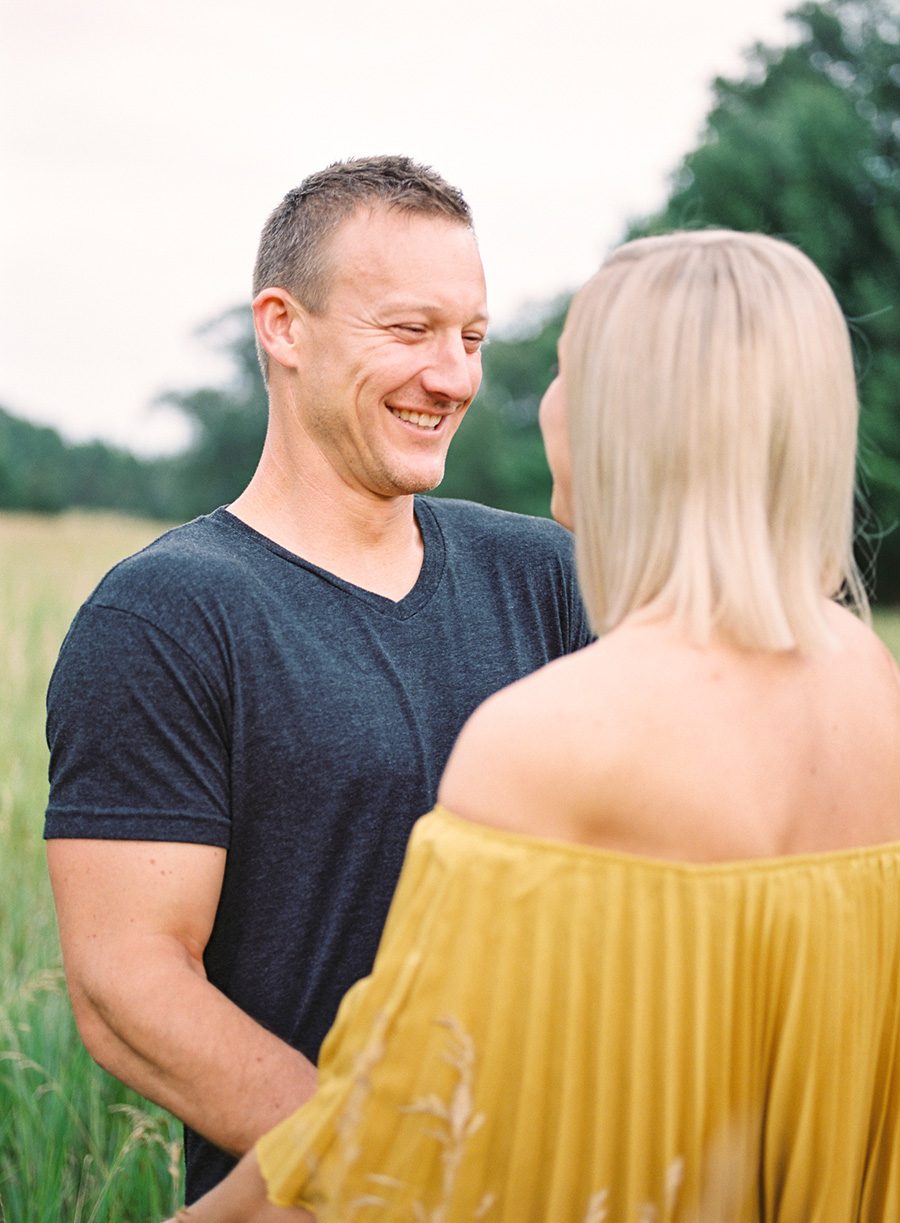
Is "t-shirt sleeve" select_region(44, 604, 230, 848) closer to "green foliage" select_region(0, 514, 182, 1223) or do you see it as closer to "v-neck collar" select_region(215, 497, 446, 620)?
"v-neck collar" select_region(215, 497, 446, 620)

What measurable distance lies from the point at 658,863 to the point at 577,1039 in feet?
0.68

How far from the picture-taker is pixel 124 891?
1916 millimetres

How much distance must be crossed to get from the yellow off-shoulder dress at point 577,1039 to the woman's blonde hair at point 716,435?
0.29 metres

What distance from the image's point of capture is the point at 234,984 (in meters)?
2.10

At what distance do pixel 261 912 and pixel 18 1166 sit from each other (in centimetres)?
123

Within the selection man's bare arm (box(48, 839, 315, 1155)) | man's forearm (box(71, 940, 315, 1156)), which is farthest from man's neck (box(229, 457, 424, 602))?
man's forearm (box(71, 940, 315, 1156))

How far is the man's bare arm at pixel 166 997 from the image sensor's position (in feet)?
6.16

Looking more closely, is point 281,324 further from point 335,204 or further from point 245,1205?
point 245,1205

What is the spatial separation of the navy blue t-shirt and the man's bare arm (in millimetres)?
49

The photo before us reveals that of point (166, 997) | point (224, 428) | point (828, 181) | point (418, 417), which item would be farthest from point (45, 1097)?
point (224, 428)

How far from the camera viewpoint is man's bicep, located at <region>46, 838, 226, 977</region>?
1.92 meters

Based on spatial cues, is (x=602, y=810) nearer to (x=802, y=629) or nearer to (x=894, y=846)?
(x=802, y=629)

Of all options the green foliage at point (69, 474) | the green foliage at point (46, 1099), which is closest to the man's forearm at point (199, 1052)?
the green foliage at point (46, 1099)

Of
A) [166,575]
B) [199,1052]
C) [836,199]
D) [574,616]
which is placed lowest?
[199,1052]
